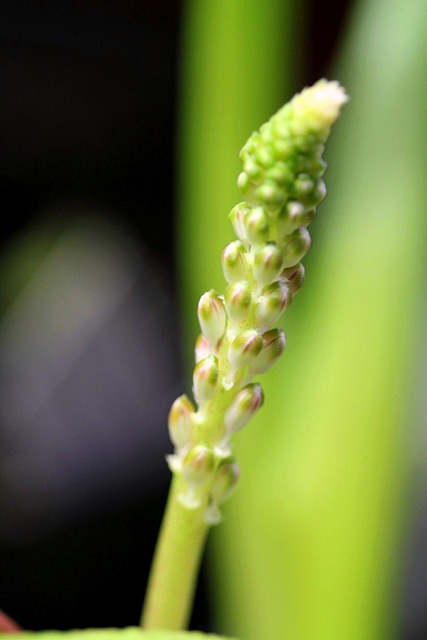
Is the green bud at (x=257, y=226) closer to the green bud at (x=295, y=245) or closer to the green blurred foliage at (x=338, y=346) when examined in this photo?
the green bud at (x=295, y=245)

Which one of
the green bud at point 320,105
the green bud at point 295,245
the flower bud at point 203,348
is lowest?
the flower bud at point 203,348

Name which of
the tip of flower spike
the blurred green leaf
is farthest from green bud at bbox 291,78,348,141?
the blurred green leaf

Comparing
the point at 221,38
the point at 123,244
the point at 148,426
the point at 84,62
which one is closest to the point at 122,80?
the point at 84,62

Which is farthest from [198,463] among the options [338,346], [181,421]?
[338,346]

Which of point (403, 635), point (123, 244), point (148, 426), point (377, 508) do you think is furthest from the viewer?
point (123, 244)

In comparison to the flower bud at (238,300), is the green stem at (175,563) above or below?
below

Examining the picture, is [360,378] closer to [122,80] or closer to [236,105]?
[236,105]

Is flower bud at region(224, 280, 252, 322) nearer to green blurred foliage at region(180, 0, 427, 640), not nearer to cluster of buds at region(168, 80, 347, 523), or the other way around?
cluster of buds at region(168, 80, 347, 523)

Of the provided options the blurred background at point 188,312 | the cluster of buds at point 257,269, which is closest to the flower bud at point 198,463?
the cluster of buds at point 257,269
